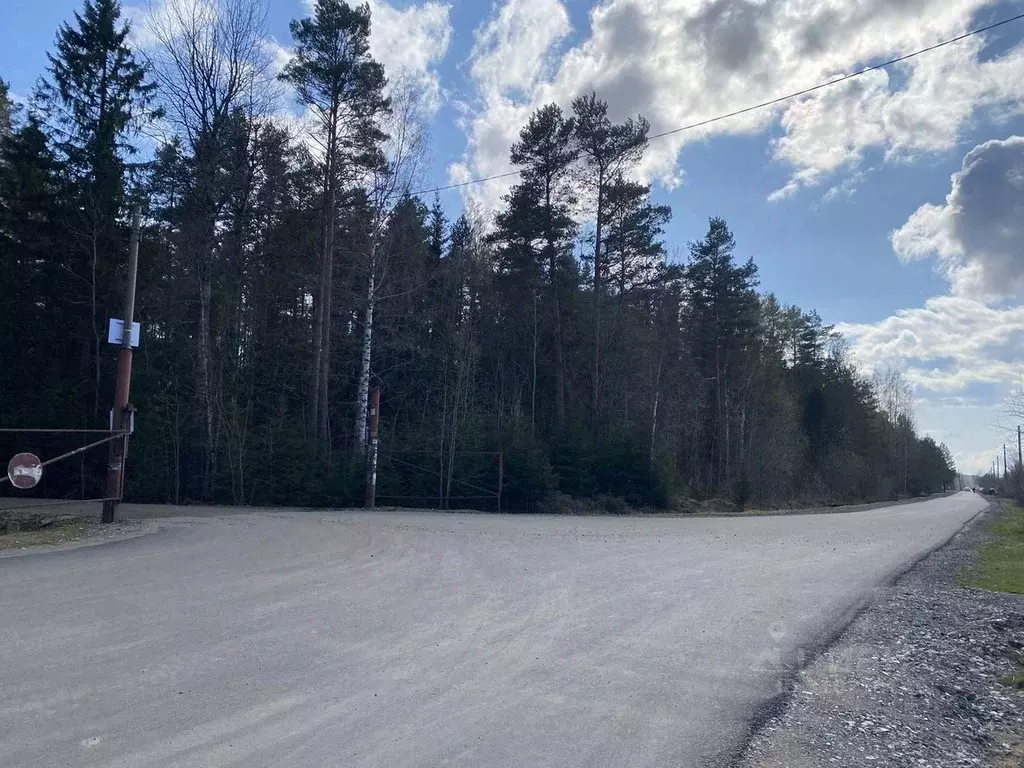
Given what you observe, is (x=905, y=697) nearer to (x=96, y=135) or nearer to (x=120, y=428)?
(x=120, y=428)

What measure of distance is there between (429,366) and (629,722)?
2867cm

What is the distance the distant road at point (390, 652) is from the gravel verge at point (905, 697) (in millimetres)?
298

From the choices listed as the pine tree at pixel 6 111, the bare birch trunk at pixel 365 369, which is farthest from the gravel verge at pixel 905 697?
the pine tree at pixel 6 111

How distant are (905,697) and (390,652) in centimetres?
414

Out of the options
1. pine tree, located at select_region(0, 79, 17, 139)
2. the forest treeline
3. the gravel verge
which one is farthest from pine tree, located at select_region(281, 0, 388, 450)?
the gravel verge

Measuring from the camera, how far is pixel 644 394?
35.4 meters

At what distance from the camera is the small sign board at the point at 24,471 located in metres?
11.8

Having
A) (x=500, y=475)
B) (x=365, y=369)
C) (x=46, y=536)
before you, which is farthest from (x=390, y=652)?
(x=365, y=369)

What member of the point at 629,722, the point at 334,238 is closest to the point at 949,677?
the point at 629,722

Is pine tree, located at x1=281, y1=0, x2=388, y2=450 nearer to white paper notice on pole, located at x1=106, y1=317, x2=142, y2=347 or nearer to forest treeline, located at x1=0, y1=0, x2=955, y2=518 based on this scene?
forest treeline, located at x1=0, y1=0, x2=955, y2=518

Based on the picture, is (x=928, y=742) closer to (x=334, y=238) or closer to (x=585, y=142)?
(x=334, y=238)

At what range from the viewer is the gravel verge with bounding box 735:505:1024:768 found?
181 inches

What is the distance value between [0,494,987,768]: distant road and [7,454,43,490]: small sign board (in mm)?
1855

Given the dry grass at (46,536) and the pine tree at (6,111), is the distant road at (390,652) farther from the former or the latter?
the pine tree at (6,111)
